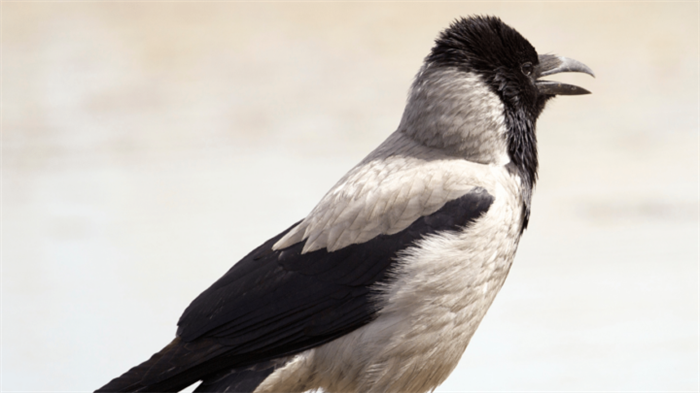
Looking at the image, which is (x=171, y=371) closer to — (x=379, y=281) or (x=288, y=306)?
(x=288, y=306)

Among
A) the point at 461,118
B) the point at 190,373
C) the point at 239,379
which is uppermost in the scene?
the point at 461,118

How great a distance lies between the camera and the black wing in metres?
3.10

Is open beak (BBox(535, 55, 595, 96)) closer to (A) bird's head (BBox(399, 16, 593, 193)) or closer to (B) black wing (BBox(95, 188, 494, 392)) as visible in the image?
(A) bird's head (BBox(399, 16, 593, 193))

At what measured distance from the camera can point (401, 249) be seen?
3.20 metres

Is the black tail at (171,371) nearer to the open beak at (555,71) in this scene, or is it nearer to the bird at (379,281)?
the bird at (379,281)

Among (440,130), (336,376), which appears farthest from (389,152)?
(336,376)

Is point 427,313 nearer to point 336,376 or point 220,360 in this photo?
point 336,376

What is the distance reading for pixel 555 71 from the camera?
3.75 meters

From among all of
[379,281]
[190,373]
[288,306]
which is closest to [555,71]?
[379,281]

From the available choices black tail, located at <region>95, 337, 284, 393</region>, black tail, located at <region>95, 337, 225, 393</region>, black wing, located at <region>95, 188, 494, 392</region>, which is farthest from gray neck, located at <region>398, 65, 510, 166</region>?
black tail, located at <region>95, 337, 225, 393</region>

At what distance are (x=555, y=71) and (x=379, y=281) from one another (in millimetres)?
1355

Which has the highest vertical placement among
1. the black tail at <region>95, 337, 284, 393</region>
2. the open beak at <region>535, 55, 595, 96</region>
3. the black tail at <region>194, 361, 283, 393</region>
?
the open beak at <region>535, 55, 595, 96</region>

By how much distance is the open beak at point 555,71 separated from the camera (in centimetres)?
368

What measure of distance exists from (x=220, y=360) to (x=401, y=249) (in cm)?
82
